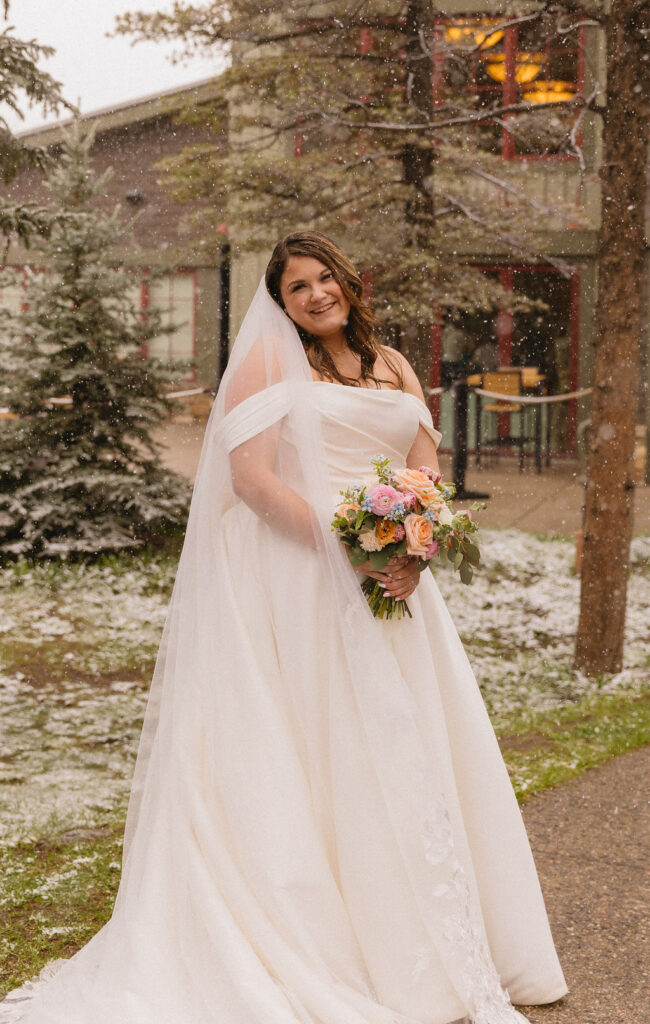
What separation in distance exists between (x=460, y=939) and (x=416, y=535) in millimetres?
1004

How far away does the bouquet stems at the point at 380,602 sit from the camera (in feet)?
9.50

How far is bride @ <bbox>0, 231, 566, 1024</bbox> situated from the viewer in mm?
2695

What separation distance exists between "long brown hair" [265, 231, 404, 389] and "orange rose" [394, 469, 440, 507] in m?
0.33

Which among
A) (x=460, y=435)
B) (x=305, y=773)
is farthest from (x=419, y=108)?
(x=305, y=773)

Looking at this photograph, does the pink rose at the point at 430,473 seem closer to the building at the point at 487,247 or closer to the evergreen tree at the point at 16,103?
the evergreen tree at the point at 16,103

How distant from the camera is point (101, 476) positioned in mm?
9367

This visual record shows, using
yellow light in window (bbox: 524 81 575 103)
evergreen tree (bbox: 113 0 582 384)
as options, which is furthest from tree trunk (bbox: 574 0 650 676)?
yellow light in window (bbox: 524 81 575 103)

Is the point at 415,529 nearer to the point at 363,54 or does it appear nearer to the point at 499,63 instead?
the point at 363,54

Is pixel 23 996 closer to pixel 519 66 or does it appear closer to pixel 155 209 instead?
pixel 155 209

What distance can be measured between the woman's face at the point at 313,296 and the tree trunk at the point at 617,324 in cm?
382

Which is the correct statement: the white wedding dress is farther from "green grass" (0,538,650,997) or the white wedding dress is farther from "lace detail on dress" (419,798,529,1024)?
"green grass" (0,538,650,997)

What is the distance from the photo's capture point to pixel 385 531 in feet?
9.12

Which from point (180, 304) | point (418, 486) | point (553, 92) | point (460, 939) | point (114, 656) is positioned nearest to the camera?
point (460, 939)

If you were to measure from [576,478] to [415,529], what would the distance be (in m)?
10.9
